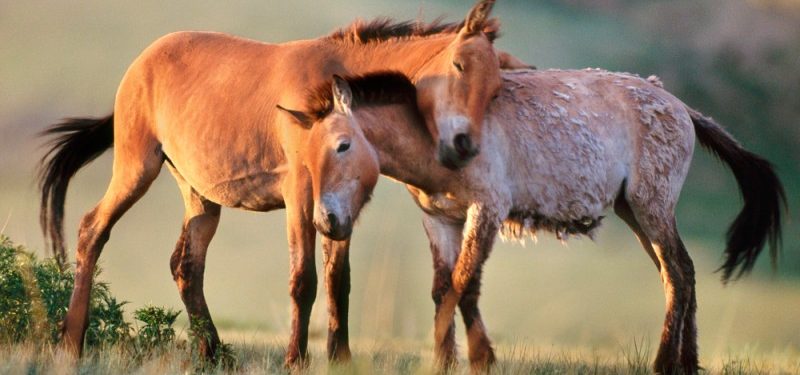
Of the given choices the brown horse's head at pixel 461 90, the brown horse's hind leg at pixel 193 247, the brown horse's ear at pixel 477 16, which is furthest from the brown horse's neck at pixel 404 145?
the brown horse's hind leg at pixel 193 247

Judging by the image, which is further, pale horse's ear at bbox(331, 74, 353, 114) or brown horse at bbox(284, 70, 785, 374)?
brown horse at bbox(284, 70, 785, 374)

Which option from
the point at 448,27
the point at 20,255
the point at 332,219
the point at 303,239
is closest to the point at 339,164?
the point at 332,219

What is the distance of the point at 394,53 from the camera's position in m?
9.64

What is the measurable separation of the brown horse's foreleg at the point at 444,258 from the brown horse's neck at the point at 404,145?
48 centimetres

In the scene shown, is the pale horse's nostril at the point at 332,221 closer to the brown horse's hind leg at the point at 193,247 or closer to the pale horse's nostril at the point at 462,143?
the pale horse's nostril at the point at 462,143

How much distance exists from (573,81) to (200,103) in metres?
3.24

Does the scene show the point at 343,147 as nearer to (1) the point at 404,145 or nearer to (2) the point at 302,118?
(2) the point at 302,118

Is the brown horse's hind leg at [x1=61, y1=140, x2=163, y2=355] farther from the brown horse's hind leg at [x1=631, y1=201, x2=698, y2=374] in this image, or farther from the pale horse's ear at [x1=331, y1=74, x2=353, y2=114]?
the brown horse's hind leg at [x1=631, y1=201, x2=698, y2=374]

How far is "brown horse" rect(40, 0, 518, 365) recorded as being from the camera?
349 inches

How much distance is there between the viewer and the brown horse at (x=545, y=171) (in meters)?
8.82

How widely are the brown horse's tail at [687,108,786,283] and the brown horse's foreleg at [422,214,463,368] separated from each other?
2.96 m

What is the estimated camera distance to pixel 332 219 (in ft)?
26.9

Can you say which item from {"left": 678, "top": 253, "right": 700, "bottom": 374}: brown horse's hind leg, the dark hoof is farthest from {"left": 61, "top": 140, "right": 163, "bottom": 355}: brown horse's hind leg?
{"left": 678, "top": 253, "right": 700, "bottom": 374}: brown horse's hind leg

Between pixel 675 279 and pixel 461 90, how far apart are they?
2738 mm
